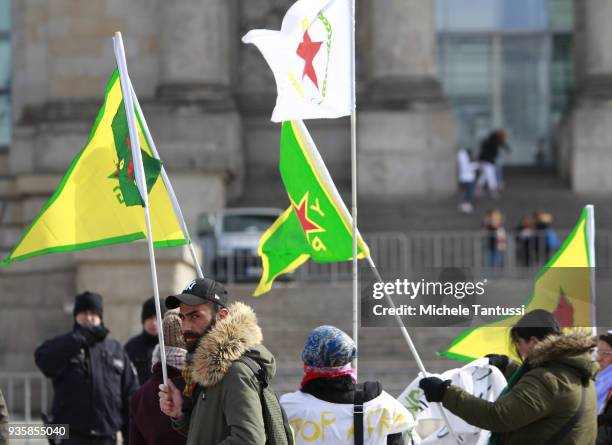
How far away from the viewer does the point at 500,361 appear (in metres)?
8.09

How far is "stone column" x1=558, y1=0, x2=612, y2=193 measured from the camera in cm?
2464

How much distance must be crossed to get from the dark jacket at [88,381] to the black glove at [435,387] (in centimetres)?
316

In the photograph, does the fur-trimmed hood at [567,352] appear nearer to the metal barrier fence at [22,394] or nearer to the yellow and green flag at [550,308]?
the yellow and green flag at [550,308]

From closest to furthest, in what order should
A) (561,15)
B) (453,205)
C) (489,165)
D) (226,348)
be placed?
(226,348) → (453,205) → (489,165) → (561,15)

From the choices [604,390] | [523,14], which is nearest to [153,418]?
[604,390]

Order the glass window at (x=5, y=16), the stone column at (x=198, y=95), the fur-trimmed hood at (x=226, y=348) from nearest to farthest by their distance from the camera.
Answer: the fur-trimmed hood at (x=226, y=348) → the stone column at (x=198, y=95) → the glass window at (x=5, y=16)

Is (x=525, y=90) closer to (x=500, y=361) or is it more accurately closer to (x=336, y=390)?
(x=500, y=361)

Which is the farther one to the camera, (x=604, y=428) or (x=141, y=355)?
(x=141, y=355)

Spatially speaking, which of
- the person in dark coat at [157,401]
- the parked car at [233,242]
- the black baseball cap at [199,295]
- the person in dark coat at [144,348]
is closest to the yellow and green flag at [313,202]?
the person in dark coat at [157,401]

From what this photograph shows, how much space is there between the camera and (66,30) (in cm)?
2603

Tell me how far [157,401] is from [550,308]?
2.26 m

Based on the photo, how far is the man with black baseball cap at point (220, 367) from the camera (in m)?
5.80

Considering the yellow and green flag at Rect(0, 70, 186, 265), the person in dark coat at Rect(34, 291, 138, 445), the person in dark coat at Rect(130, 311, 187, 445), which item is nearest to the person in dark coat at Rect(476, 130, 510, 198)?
the person in dark coat at Rect(34, 291, 138, 445)

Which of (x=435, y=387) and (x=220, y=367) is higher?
(x=220, y=367)
